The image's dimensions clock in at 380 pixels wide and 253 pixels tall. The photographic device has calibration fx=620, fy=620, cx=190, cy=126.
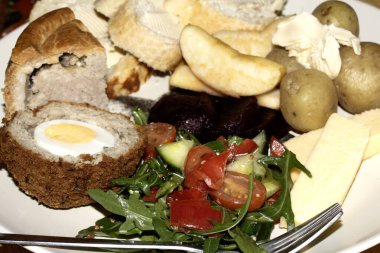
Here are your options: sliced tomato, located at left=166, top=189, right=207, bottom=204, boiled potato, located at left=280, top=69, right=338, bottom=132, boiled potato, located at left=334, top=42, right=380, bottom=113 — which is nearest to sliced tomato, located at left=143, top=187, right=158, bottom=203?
sliced tomato, located at left=166, top=189, right=207, bottom=204

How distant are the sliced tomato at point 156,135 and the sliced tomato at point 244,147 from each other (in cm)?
40

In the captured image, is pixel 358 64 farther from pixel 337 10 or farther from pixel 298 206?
pixel 298 206

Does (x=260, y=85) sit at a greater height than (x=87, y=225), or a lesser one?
greater

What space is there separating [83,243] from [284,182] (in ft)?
3.32

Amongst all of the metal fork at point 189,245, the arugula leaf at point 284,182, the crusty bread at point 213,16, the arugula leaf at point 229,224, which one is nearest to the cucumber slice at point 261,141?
the arugula leaf at point 284,182

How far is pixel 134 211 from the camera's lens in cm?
293

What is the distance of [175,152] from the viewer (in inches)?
125

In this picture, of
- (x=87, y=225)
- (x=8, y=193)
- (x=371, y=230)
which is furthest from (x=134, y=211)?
(x=371, y=230)

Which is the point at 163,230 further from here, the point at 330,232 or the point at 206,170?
the point at 330,232

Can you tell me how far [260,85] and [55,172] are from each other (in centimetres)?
138

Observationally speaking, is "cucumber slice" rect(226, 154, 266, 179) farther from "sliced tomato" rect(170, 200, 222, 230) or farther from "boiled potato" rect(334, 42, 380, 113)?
"boiled potato" rect(334, 42, 380, 113)

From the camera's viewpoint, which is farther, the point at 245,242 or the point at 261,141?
the point at 261,141

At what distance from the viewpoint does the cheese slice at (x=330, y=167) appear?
2990mm

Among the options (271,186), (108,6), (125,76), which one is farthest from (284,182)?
(108,6)
